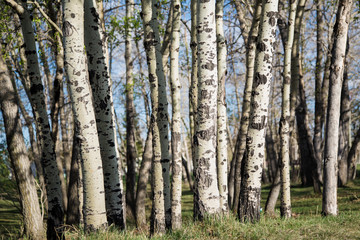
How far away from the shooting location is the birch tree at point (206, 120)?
16.3 ft

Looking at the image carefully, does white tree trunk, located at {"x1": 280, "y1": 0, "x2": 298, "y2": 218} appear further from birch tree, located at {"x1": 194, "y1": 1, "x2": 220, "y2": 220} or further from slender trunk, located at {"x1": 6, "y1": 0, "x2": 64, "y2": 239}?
slender trunk, located at {"x1": 6, "y1": 0, "x2": 64, "y2": 239}

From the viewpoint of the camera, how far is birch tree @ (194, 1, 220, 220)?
496 centimetres

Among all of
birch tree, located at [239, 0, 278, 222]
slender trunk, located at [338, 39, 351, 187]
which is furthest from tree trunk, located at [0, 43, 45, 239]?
slender trunk, located at [338, 39, 351, 187]

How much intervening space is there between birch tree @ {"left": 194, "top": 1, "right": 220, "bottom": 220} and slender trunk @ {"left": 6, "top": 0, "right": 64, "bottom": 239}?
3342mm

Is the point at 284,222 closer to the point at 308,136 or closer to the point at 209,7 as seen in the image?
the point at 209,7

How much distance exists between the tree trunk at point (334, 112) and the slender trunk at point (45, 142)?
5991 millimetres

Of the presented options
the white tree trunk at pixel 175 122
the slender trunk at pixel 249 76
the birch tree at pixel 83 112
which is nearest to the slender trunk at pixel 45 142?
the white tree trunk at pixel 175 122

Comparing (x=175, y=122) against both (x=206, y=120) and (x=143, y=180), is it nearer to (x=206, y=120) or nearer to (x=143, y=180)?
(x=206, y=120)

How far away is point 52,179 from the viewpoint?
684cm

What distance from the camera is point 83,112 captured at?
4449 millimetres

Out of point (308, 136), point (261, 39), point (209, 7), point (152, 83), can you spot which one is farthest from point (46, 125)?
point (308, 136)

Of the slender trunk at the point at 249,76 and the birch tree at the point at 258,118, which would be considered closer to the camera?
the birch tree at the point at 258,118

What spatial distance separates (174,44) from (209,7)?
9.65ft

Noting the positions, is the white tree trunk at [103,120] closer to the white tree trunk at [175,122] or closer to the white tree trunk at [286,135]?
the white tree trunk at [175,122]
